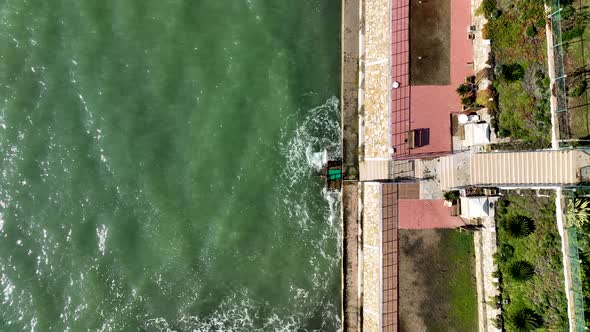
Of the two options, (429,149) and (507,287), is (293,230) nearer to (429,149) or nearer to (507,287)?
(429,149)

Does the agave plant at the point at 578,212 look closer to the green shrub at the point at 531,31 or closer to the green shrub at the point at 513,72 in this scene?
the green shrub at the point at 513,72

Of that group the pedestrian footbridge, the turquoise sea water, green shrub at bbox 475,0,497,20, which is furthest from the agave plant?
the turquoise sea water

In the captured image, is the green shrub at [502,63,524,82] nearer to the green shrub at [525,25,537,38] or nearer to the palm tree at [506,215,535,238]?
the green shrub at [525,25,537,38]

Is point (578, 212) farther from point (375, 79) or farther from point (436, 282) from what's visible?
point (375, 79)

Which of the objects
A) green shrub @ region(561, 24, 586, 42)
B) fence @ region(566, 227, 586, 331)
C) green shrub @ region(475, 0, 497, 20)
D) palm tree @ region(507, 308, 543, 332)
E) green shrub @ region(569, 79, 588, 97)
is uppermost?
green shrub @ region(475, 0, 497, 20)

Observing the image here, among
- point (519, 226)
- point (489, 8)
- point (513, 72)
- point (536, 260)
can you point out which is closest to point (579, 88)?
point (513, 72)

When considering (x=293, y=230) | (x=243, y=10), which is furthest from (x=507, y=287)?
(x=243, y=10)
